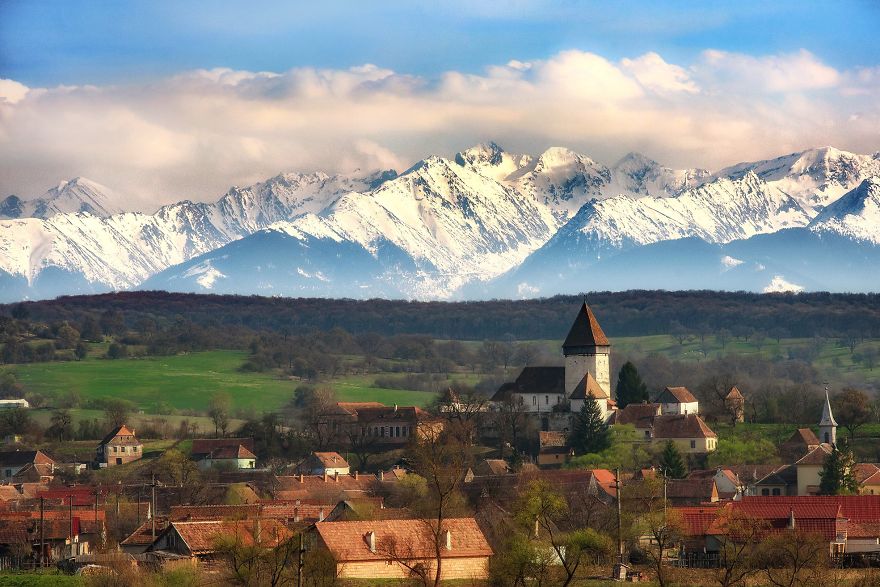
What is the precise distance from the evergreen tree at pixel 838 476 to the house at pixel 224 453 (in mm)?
45207

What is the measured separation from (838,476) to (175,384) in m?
93.7

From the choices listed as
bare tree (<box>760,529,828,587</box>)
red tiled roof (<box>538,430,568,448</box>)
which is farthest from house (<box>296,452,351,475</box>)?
bare tree (<box>760,529,828,587</box>)

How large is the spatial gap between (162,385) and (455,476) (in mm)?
117385

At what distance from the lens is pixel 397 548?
6612 cm

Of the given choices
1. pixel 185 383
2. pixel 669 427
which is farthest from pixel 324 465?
pixel 185 383

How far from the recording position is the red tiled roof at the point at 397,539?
215 feet

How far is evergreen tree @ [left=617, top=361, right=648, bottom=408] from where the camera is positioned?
140875 mm

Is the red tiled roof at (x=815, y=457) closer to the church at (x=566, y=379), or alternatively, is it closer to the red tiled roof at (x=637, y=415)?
the red tiled roof at (x=637, y=415)

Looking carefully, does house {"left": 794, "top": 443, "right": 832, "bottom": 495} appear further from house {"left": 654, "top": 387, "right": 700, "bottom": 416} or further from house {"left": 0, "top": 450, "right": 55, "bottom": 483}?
house {"left": 0, "top": 450, "right": 55, "bottom": 483}

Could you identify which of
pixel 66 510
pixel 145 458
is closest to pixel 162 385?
pixel 145 458

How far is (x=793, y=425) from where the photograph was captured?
129250 mm

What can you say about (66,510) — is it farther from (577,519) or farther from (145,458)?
(145,458)

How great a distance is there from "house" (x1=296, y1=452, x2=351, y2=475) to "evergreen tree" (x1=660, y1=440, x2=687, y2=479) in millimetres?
21822

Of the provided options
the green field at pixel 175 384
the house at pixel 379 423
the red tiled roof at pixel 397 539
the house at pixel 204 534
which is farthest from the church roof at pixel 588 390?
the red tiled roof at pixel 397 539
